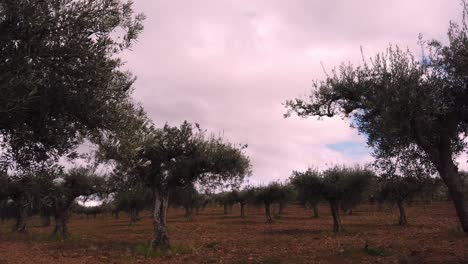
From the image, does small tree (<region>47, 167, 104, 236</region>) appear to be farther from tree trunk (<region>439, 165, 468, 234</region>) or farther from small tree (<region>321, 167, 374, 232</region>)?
tree trunk (<region>439, 165, 468, 234</region>)

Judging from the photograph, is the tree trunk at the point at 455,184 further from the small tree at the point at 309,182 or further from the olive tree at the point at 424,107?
the small tree at the point at 309,182

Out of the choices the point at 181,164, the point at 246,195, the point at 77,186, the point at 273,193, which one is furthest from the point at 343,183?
the point at 246,195

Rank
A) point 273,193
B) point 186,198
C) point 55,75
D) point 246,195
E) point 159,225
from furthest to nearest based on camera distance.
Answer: point 246,195
point 186,198
point 273,193
point 159,225
point 55,75

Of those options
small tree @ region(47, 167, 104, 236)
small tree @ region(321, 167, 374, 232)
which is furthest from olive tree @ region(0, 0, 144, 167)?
small tree @ region(47, 167, 104, 236)

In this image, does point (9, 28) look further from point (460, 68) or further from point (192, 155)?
point (192, 155)

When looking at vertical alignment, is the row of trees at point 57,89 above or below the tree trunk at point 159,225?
above

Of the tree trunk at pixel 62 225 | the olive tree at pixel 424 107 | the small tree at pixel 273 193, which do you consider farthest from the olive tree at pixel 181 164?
the small tree at pixel 273 193

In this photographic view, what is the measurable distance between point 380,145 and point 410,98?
10.2ft

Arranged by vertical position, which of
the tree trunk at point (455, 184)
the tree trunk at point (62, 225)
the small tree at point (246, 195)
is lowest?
the tree trunk at point (62, 225)

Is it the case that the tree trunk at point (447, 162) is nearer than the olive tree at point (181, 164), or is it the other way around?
the tree trunk at point (447, 162)

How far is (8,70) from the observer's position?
29.6 feet

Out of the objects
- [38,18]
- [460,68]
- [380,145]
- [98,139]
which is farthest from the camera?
[380,145]

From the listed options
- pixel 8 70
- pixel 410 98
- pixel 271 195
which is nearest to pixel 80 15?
pixel 8 70

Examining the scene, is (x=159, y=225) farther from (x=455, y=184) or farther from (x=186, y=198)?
(x=186, y=198)
